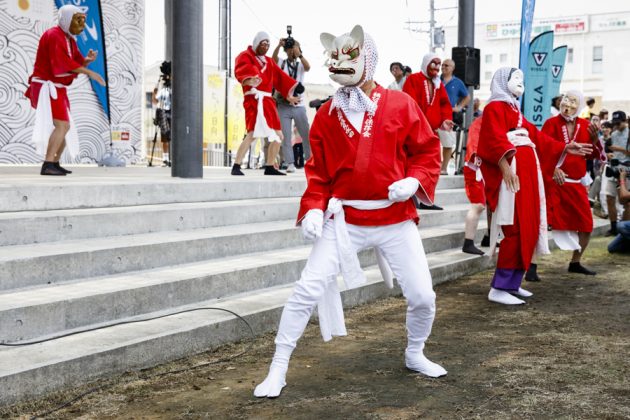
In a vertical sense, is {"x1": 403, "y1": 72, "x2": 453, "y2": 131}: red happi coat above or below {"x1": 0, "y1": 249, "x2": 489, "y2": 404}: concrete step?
above

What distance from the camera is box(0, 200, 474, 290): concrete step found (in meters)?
5.54

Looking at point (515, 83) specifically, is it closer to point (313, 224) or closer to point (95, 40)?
point (313, 224)

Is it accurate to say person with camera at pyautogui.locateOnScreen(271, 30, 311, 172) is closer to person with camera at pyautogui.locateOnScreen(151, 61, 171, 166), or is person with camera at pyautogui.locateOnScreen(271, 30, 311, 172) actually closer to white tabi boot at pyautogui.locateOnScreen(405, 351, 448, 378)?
person with camera at pyautogui.locateOnScreen(151, 61, 171, 166)

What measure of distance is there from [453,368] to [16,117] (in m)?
9.22

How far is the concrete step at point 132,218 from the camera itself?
20.2ft

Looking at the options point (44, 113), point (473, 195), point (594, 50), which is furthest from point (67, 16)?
point (594, 50)

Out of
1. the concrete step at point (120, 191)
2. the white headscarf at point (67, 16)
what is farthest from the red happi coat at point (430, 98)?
the white headscarf at point (67, 16)

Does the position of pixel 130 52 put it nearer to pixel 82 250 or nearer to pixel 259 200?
pixel 259 200

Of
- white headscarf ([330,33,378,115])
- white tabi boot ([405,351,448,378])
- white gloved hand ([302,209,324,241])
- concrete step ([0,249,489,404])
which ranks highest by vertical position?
white headscarf ([330,33,378,115])

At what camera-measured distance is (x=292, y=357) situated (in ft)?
18.1

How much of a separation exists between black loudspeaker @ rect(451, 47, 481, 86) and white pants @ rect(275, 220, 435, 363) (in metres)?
9.63

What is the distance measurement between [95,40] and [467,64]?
6316 mm

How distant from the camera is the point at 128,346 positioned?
4.92 m

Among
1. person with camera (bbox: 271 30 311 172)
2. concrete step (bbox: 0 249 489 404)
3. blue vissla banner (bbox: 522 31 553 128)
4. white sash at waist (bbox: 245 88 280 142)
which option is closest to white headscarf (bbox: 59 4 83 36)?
white sash at waist (bbox: 245 88 280 142)
